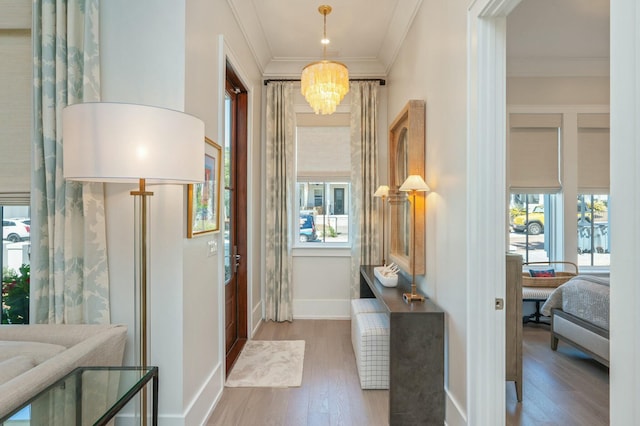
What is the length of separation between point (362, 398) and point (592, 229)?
3959 mm

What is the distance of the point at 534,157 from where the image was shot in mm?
4266

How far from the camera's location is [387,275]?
2.98 metres

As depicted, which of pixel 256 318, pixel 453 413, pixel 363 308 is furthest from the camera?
pixel 256 318

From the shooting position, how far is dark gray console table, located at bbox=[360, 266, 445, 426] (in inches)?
83.7

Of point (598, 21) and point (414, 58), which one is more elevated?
point (598, 21)

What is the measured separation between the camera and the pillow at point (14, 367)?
1.30 metres

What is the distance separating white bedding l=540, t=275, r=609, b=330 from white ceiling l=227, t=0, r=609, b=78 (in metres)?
2.45

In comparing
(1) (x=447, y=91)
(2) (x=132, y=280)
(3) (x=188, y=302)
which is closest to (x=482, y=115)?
(1) (x=447, y=91)

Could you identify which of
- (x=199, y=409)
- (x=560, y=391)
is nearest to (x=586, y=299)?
(x=560, y=391)

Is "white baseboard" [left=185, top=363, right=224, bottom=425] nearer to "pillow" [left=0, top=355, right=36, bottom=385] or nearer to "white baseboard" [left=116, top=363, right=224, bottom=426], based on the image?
"white baseboard" [left=116, top=363, right=224, bottom=426]

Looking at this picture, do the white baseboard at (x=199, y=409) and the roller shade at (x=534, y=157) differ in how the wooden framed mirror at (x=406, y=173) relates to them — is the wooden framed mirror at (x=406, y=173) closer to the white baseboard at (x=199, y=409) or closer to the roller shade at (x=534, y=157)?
the white baseboard at (x=199, y=409)

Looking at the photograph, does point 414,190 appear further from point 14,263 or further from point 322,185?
point 14,263

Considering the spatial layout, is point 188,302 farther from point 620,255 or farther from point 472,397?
point 620,255

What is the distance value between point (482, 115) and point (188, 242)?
1.80 metres
